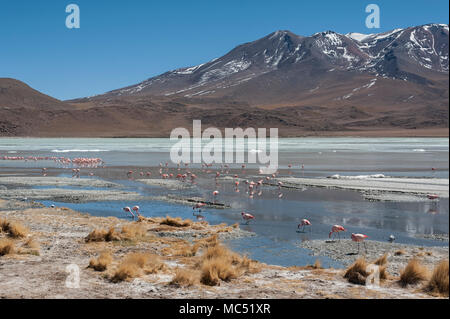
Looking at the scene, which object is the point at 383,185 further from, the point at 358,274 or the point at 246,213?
the point at 358,274

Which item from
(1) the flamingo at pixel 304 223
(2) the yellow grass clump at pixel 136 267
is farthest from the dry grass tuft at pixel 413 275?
(1) the flamingo at pixel 304 223

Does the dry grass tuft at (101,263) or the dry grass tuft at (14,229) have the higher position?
the dry grass tuft at (14,229)

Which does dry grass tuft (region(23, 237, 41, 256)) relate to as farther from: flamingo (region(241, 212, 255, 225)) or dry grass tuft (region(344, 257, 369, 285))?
dry grass tuft (region(344, 257, 369, 285))

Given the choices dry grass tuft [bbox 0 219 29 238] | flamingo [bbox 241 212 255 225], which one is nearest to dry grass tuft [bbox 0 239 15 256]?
dry grass tuft [bbox 0 219 29 238]

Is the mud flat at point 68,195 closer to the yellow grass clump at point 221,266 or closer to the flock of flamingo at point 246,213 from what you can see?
the flock of flamingo at point 246,213

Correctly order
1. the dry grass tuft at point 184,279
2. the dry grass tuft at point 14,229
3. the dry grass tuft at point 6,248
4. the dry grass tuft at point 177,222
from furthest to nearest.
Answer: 1. the dry grass tuft at point 177,222
2. the dry grass tuft at point 14,229
3. the dry grass tuft at point 6,248
4. the dry grass tuft at point 184,279

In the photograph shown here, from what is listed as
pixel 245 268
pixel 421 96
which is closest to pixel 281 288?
pixel 245 268

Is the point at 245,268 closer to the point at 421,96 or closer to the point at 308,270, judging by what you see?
the point at 308,270
